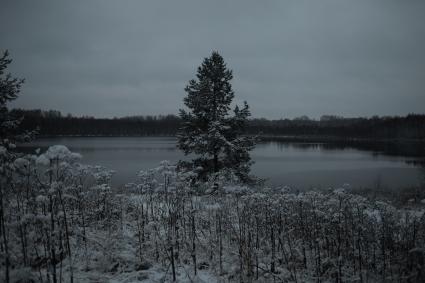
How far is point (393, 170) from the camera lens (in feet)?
128

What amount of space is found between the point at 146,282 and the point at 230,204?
4536 mm

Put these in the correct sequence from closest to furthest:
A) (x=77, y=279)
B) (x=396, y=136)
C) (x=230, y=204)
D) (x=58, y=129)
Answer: (x=77, y=279) → (x=230, y=204) → (x=396, y=136) → (x=58, y=129)

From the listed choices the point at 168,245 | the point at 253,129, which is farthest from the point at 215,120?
the point at 253,129

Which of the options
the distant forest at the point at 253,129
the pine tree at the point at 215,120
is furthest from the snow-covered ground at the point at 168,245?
the distant forest at the point at 253,129

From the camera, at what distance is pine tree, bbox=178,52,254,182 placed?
58.4 feet

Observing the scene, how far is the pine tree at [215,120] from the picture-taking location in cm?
1781

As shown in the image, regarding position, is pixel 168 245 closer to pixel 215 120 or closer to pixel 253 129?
pixel 215 120

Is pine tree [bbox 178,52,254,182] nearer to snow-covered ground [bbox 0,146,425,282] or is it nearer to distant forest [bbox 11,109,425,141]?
snow-covered ground [bbox 0,146,425,282]

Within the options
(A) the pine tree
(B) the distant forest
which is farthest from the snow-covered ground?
(B) the distant forest

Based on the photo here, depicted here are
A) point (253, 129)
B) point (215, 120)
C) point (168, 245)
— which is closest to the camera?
point (168, 245)

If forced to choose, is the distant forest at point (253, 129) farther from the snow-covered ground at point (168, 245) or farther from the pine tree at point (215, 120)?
the snow-covered ground at point (168, 245)

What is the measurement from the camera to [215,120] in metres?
17.9

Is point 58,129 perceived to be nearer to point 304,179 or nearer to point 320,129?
point 304,179

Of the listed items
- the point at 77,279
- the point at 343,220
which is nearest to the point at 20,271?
the point at 77,279
